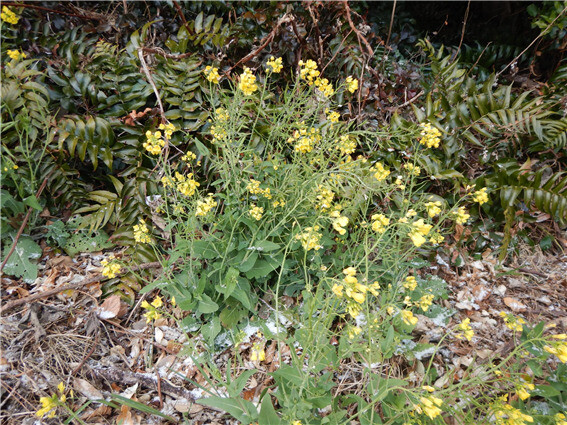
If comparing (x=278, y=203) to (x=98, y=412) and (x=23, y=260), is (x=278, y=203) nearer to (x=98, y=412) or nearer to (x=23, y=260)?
(x=98, y=412)

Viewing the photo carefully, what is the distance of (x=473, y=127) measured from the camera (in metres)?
2.25

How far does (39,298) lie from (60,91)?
1.31 meters

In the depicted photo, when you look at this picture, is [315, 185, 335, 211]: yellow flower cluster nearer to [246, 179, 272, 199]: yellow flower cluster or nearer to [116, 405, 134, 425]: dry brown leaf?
[246, 179, 272, 199]: yellow flower cluster

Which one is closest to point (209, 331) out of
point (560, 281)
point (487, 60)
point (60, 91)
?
point (60, 91)

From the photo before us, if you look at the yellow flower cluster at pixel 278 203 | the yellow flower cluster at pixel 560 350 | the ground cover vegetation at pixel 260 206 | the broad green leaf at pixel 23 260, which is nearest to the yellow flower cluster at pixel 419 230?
the ground cover vegetation at pixel 260 206

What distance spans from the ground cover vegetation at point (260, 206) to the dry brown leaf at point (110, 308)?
3 cm

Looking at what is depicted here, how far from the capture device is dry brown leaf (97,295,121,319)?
71.6 inches

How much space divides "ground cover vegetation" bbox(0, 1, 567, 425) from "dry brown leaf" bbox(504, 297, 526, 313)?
0.5 inches

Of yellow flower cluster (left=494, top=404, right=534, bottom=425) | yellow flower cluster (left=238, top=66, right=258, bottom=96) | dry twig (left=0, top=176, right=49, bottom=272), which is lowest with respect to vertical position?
dry twig (left=0, top=176, right=49, bottom=272)

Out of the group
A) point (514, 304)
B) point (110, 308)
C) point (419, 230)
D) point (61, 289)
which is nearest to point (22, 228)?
point (61, 289)

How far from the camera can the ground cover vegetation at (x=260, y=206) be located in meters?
1.48

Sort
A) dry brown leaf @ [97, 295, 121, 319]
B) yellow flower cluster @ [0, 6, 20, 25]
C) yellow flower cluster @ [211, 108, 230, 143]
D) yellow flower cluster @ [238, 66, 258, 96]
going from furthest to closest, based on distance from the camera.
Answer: yellow flower cluster @ [0, 6, 20, 25]
dry brown leaf @ [97, 295, 121, 319]
yellow flower cluster @ [211, 108, 230, 143]
yellow flower cluster @ [238, 66, 258, 96]

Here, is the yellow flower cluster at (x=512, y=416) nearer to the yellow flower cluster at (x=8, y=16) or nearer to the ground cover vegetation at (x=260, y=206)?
the ground cover vegetation at (x=260, y=206)

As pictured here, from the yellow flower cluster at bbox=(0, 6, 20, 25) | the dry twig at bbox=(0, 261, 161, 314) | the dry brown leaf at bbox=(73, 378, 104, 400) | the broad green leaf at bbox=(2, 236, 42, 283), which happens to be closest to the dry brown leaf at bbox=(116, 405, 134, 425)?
the dry brown leaf at bbox=(73, 378, 104, 400)
